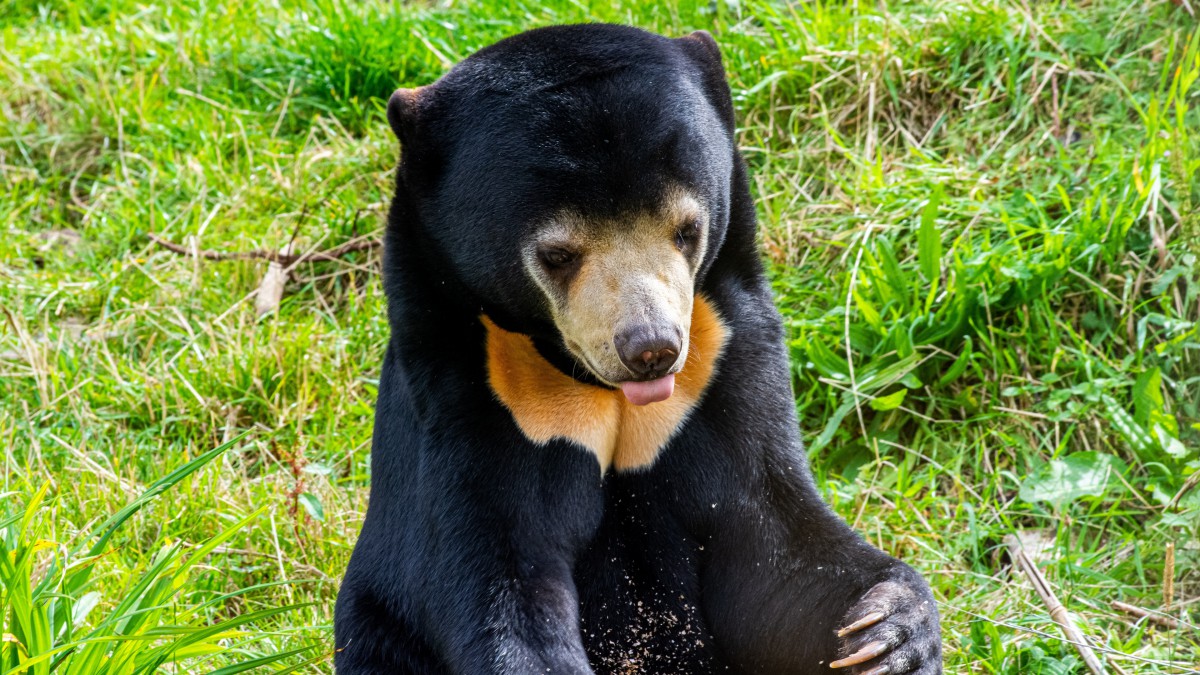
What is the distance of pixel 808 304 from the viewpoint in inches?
241

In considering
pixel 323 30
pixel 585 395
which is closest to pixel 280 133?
pixel 323 30

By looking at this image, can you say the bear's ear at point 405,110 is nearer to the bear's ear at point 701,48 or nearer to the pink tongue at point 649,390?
the bear's ear at point 701,48

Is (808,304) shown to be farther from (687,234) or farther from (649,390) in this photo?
(649,390)

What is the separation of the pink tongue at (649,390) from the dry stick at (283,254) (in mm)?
3270

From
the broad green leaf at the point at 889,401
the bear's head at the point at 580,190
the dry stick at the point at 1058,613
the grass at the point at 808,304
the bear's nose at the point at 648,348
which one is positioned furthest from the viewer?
the broad green leaf at the point at 889,401

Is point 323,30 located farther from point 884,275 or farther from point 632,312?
point 632,312

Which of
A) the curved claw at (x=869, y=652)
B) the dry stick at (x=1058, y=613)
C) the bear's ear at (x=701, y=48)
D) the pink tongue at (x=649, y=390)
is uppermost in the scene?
the bear's ear at (x=701, y=48)

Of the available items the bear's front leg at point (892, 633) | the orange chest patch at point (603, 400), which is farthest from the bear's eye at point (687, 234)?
the bear's front leg at point (892, 633)

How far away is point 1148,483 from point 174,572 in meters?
3.19

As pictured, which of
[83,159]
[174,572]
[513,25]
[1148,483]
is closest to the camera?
[174,572]

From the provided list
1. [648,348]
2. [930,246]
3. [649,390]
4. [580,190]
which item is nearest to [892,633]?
[649,390]

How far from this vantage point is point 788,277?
20.5ft

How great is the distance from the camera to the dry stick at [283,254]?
6.83 meters

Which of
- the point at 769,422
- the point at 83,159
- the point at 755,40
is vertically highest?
the point at 769,422
